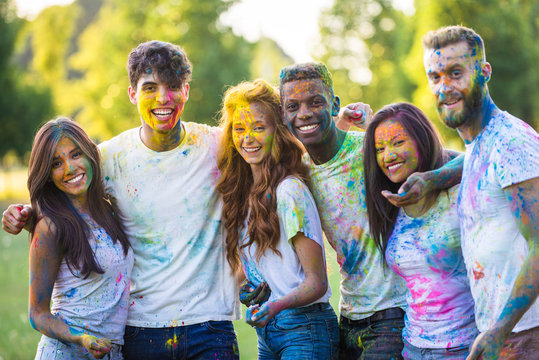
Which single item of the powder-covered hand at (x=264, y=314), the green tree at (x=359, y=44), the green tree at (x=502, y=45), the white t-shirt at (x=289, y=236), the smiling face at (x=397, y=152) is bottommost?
the powder-covered hand at (x=264, y=314)

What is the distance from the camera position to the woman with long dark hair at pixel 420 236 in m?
3.15

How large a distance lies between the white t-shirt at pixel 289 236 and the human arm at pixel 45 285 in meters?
0.99

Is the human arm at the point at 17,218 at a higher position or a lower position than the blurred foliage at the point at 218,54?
lower

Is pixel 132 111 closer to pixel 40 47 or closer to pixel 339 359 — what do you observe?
pixel 40 47

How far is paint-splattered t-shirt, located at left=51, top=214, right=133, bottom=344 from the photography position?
3482 millimetres

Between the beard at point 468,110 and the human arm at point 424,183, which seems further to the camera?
the human arm at point 424,183

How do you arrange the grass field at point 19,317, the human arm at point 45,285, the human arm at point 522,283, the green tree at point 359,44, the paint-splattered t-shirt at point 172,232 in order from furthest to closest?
the green tree at point 359,44, the grass field at point 19,317, the paint-splattered t-shirt at point 172,232, the human arm at point 45,285, the human arm at point 522,283

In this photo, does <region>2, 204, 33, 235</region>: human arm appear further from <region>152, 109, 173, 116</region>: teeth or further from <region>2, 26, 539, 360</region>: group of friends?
<region>152, 109, 173, 116</region>: teeth

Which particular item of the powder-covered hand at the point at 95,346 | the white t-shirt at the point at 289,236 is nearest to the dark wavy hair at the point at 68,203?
the powder-covered hand at the point at 95,346

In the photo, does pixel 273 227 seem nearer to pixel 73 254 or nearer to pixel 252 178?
pixel 252 178

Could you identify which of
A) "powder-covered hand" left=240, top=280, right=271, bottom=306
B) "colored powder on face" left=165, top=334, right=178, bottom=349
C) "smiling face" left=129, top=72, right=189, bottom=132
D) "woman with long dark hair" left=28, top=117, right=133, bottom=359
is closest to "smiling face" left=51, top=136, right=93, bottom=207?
"woman with long dark hair" left=28, top=117, right=133, bottom=359

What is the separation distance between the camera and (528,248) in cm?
262

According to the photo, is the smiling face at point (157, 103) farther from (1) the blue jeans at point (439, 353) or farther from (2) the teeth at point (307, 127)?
(1) the blue jeans at point (439, 353)

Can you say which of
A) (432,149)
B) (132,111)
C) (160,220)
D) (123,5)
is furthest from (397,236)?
(123,5)
